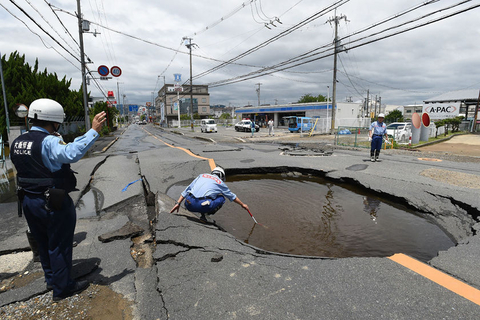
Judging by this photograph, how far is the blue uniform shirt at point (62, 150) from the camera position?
7.41 feet

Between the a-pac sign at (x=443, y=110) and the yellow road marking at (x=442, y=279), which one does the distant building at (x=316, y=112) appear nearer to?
the a-pac sign at (x=443, y=110)

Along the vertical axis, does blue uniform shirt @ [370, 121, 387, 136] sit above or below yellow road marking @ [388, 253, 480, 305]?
above

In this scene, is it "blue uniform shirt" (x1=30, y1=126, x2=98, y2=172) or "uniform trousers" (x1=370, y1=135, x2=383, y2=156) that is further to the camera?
"uniform trousers" (x1=370, y1=135, x2=383, y2=156)

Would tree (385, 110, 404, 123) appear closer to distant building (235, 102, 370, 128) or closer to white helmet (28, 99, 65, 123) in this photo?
distant building (235, 102, 370, 128)

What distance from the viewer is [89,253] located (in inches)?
129

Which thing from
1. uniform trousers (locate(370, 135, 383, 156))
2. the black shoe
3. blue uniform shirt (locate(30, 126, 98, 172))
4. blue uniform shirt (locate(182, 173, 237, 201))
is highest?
blue uniform shirt (locate(30, 126, 98, 172))

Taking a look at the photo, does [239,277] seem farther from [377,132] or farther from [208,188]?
[377,132]

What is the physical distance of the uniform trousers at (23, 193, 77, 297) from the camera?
235cm

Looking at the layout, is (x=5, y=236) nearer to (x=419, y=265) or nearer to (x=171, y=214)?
(x=171, y=214)

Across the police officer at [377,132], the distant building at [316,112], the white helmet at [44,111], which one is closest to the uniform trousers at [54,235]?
the white helmet at [44,111]

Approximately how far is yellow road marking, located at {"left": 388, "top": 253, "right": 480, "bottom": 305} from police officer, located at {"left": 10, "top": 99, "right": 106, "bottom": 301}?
3.49 meters

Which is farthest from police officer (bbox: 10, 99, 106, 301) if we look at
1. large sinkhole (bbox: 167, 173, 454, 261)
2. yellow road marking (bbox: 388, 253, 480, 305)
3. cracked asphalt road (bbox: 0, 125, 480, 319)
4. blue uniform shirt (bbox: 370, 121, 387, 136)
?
blue uniform shirt (bbox: 370, 121, 387, 136)

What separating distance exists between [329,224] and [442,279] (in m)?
2.24

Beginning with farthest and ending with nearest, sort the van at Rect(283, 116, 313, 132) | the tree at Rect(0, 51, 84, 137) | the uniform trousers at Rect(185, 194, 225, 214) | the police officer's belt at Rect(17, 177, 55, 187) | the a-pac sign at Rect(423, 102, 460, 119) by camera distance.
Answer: the a-pac sign at Rect(423, 102, 460, 119) < the van at Rect(283, 116, 313, 132) < the tree at Rect(0, 51, 84, 137) < the uniform trousers at Rect(185, 194, 225, 214) < the police officer's belt at Rect(17, 177, 55, 187)
